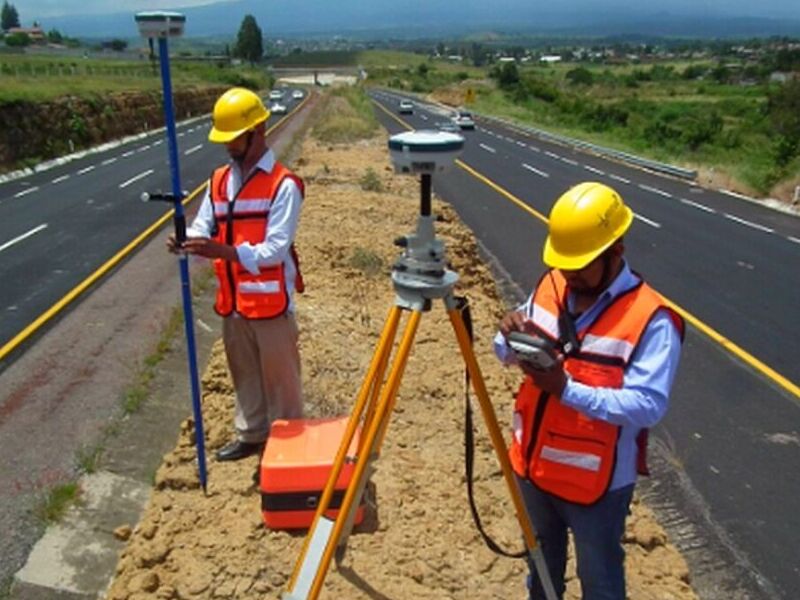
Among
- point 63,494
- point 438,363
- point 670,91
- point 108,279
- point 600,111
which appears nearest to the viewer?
point 63,494

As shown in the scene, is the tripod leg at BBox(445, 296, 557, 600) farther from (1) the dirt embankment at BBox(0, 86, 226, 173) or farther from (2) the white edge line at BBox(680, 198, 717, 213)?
(1) the dirt embankment at BBox(0, 86, 226, 173)

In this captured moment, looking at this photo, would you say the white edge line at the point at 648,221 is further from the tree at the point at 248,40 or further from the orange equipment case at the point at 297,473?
the tree at the point at 248,40

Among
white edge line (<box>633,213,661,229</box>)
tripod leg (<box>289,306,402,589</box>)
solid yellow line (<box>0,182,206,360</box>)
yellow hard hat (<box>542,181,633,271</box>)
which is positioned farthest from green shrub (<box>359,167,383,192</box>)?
yellow hard hat (<box>542,181,633,271</box>)

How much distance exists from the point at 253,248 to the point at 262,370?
840mm

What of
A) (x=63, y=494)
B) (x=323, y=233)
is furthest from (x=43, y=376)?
(x=323, y=233)

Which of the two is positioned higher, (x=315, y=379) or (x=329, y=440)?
(x=329, y=440)

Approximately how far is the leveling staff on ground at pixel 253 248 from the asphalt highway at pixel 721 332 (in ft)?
8.67

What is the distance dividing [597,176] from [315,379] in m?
18.1

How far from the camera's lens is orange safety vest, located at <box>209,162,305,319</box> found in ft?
12.4

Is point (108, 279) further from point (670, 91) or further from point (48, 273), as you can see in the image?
point (670, 91)

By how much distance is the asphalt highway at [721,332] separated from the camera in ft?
14.6

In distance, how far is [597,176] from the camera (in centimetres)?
2188

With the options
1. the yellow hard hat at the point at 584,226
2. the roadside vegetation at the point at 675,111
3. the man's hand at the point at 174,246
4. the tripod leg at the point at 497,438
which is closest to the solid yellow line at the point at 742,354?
the tripod leg at the point at 497,438

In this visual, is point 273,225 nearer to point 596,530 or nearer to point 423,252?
point 423,252
